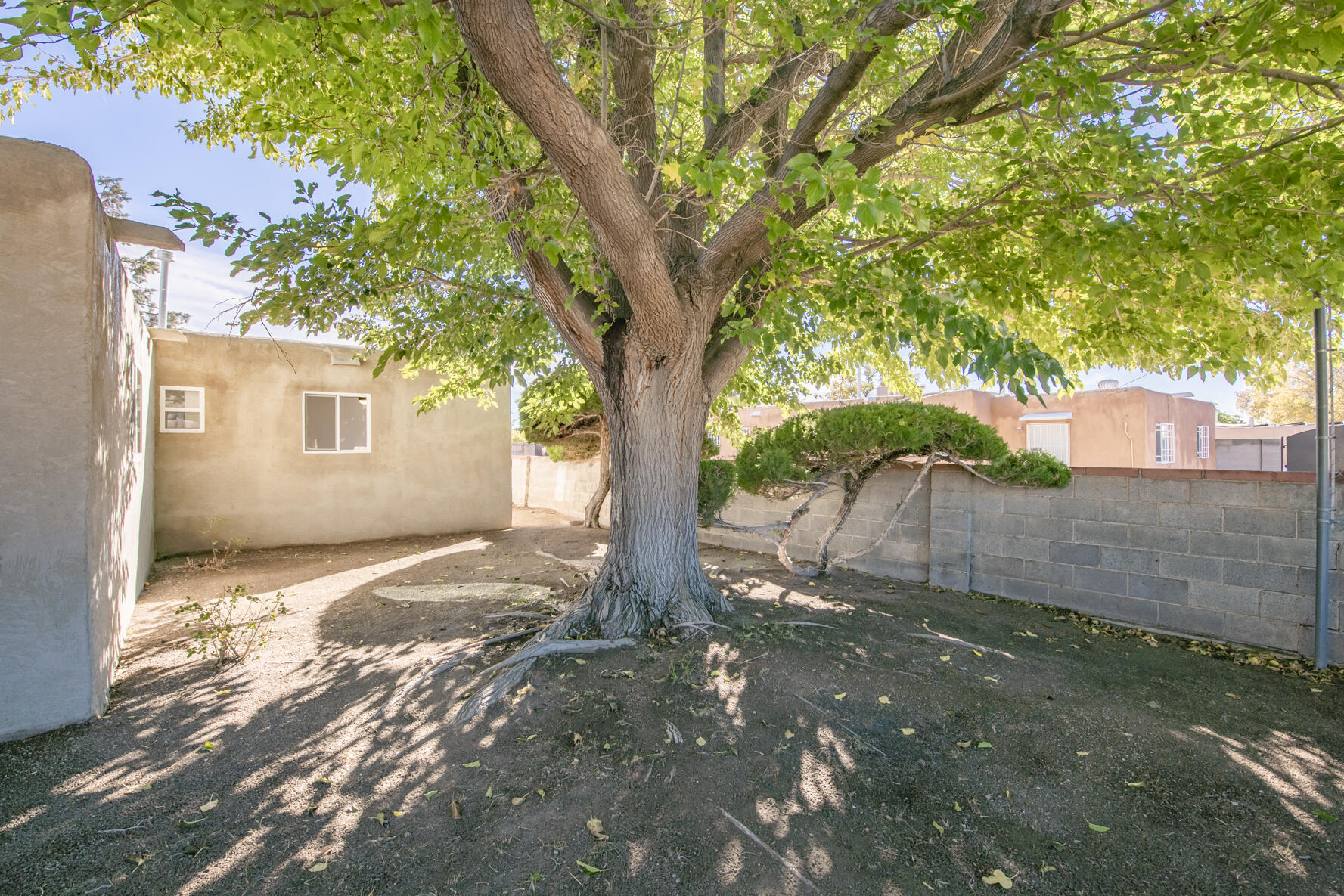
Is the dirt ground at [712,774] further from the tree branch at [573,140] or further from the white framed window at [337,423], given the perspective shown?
the white framed window at [337,423]

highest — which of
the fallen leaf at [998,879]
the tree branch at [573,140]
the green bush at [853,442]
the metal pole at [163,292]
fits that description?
the metal pole at [163,292]

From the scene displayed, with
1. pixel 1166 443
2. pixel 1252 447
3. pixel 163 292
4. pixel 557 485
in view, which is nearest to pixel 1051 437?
pixel 1166 443

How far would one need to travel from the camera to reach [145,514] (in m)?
6.64

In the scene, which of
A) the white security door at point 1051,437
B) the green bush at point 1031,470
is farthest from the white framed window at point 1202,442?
the green bush at point 1031,470

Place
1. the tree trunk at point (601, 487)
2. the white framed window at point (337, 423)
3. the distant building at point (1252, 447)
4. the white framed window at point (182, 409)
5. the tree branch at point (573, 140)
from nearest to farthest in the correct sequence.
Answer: the tree branch at point (573, 140) → the white framed window at point (182, 409) → the white framed window at point (337, 423) → the tree trunk at point (601, 487) → the distant building at point (1252, 447)

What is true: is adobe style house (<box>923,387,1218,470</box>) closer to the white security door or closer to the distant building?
the white security door

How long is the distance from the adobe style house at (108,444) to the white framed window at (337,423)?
0.03 metres

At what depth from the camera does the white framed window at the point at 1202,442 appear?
2096 centimetres

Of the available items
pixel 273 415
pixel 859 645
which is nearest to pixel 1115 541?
pixel 859 645

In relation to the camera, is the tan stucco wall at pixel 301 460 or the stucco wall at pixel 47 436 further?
the tan stucco wall at pixel 301 460

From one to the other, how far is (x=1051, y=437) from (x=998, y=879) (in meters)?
19.3

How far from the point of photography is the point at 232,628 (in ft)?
13.6

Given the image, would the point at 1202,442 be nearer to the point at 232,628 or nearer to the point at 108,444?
the point at 232,628

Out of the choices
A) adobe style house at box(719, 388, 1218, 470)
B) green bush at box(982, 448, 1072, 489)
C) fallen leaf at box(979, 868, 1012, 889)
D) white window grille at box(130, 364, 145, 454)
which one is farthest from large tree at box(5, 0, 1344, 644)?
adobe style house at box(719, 388, 1218, 470)
